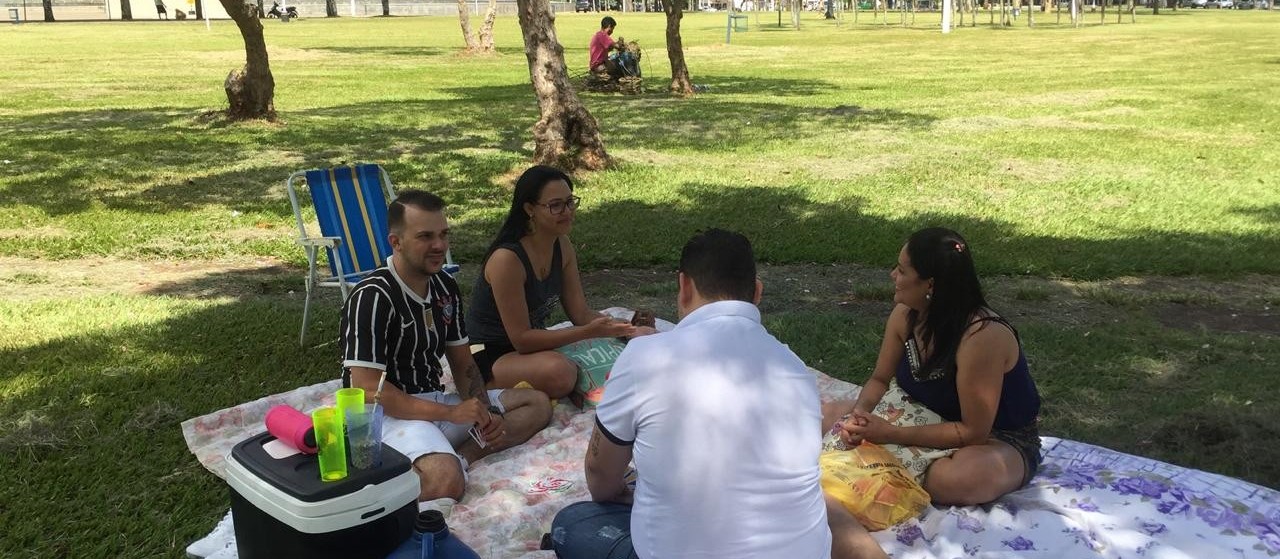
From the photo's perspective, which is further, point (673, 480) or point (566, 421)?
point (566, 421)

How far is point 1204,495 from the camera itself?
3.51 meters

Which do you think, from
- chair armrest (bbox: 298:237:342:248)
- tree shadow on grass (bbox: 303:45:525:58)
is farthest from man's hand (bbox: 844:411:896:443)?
tree shadow on grass (bbox: 303:45:525:58)

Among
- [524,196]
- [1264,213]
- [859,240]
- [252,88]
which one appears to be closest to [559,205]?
[524,196]

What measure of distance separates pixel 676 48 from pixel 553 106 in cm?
836

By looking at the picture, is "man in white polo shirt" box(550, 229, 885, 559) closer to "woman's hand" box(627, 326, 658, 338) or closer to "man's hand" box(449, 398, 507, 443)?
"man's hand" box(449, 398, 507, 443)

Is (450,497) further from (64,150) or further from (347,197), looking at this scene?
(64,150)

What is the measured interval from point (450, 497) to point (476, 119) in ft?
39.3

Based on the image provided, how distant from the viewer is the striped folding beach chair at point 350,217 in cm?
560

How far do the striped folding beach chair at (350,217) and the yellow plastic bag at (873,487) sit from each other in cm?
295

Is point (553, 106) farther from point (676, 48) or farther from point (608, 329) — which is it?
point (676, 48)

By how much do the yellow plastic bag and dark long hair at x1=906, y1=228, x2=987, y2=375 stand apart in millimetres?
426

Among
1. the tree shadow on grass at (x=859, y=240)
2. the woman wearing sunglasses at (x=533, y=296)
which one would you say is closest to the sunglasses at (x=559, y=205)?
the woman wearing sunglasses at (x=533, y=296)

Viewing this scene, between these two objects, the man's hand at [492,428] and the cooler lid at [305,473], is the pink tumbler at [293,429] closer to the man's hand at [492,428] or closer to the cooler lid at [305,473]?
the cooler lid at [305,473]

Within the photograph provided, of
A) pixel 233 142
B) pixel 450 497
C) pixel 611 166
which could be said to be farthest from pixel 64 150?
pixel 450 497
